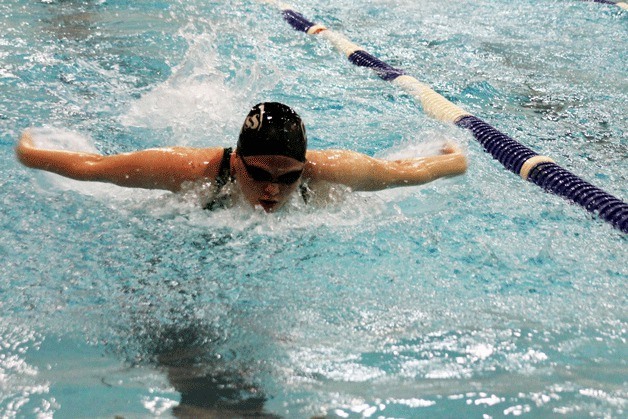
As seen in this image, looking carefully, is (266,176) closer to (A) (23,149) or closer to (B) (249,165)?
(B) (249,165)

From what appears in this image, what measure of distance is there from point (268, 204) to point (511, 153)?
6.56 ft

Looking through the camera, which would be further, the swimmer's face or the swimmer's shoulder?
the swimmer's shoulder

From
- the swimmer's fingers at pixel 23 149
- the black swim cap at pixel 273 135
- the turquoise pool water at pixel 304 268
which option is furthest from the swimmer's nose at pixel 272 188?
the swimmer's fingers at pixel 23 149

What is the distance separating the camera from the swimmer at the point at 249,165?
267cm

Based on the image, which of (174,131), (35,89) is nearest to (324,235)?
(174,131)

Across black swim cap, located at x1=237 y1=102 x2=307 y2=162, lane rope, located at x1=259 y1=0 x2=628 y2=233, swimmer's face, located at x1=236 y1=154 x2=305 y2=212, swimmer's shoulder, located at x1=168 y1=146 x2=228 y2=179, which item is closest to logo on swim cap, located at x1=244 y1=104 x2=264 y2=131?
black swim cap, located at x1=237 y1=102 x2=307 y2=162

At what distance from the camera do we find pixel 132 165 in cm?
274

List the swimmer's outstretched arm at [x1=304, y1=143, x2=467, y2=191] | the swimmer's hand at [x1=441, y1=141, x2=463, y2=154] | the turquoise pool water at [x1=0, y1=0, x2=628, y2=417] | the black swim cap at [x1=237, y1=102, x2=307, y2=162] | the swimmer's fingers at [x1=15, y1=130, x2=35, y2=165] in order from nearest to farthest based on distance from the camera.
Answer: the turquoise pool water at [x1=0, y1=0, x2=628, y2=417], the black swim cap at [x1=237, y1=102, x2=307, y2=162], the swimmer's fingers at [x1=15, y1=130, x2=35, y2=165], the swimmer's outstretched arm at [x1=304, y1=143, x2=467, y2=191], the swimmer's hand at [x1=441, y1=141, x2=463, y2=154]

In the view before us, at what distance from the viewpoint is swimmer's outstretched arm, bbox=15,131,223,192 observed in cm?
274

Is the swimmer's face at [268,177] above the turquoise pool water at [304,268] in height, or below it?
above

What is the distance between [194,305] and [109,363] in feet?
1.34

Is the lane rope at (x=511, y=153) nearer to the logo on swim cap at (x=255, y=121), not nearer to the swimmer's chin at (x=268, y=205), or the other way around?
the swimmer's chin at (x=268, y=205)

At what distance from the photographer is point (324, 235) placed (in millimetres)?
3084

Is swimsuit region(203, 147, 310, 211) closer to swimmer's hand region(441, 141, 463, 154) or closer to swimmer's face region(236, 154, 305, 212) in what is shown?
swimmer's face region(236, 154, 305, 212)
